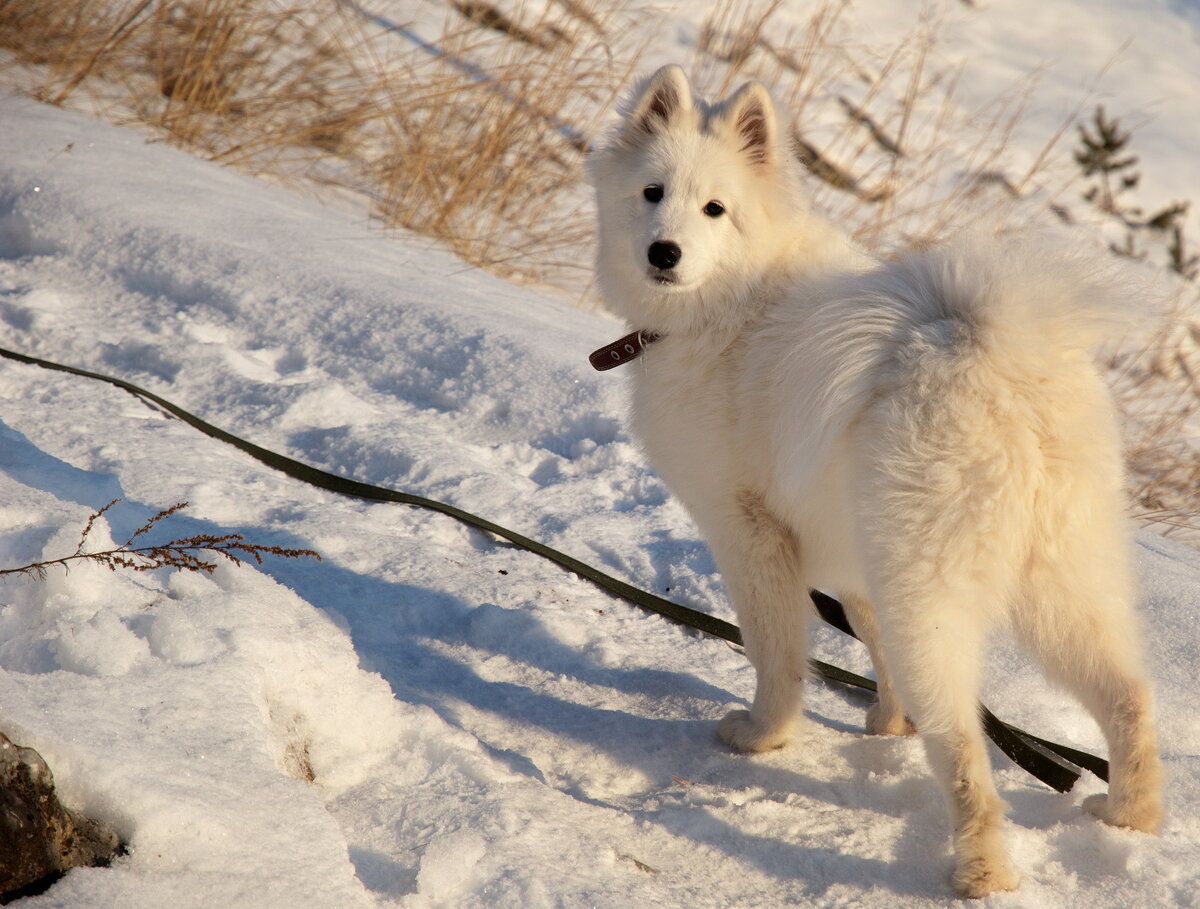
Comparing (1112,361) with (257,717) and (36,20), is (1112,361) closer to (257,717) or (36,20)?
(257,717)

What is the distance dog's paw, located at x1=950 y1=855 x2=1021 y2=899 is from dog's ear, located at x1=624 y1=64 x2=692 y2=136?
181 centimetres

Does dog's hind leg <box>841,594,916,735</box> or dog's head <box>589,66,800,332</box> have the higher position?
dog's head <box>589,66,800,332</box>

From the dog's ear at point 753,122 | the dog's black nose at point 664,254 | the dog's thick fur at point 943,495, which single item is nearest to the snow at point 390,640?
the dog's thick fur at point 943,495

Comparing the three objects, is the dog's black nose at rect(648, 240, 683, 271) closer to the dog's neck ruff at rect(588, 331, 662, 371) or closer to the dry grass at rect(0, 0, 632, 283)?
the dog's neck ruff at rect(588, 331, 662, 371)

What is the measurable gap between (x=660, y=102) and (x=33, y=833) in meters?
2.07

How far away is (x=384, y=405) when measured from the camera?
3.46m

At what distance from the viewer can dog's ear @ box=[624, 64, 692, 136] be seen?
7.70ft

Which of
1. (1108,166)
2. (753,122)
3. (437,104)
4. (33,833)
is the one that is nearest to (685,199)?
(753,122)

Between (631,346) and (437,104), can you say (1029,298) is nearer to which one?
(631,346)

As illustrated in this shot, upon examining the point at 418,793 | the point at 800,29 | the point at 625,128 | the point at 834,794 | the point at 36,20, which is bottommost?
the point at 418,793

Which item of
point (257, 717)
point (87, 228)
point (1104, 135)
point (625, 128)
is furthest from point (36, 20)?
point (1104, 135)

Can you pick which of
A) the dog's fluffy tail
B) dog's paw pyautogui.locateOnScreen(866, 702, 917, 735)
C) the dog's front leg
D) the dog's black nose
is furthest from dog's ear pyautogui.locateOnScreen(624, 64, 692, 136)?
dog's paw pyautogui.locateOnScreen(866, 702, 917, 735)

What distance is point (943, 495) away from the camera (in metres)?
1.54

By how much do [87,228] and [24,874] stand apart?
3609 mm
